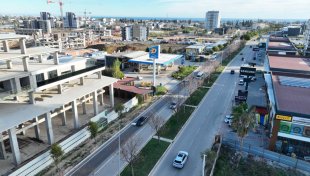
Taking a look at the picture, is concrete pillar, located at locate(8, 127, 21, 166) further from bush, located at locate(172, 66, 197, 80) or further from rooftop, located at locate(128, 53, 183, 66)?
rooftop, located at locate(128, 53, 183, 66)

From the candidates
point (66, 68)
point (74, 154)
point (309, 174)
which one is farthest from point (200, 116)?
point (66, 68)

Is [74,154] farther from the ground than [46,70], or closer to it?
closer to it

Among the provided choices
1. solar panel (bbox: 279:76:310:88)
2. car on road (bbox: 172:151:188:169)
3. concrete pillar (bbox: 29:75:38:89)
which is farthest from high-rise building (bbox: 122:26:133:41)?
car on road (bbox: 172:151:188:169)

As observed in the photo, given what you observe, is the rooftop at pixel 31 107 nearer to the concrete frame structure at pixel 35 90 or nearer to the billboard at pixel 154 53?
the concrete frame structure at pixel 35 90

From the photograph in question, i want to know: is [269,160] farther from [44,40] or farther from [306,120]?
[44,40]

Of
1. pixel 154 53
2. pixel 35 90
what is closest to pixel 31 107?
pixel 35 90

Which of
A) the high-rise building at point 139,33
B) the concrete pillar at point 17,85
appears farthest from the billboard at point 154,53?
the high-rise building at point 139,33
